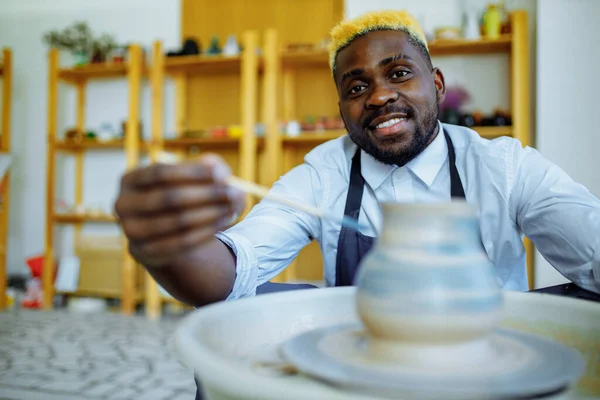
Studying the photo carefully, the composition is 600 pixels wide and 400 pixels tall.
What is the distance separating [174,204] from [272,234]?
2.22 feet

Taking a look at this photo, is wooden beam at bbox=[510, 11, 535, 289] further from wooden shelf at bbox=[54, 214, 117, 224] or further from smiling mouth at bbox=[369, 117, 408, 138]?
wooden shelf at bbox=[54, 214, 117, 224]

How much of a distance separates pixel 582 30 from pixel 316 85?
1.79 m

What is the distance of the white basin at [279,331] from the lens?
48cm

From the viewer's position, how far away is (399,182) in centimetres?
144

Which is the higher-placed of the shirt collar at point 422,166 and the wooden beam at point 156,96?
the wooden beam at point 156,96

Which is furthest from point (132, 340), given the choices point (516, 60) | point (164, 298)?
point (516, 60)

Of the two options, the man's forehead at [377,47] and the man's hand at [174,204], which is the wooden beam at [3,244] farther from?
the man's hand at [174,204]

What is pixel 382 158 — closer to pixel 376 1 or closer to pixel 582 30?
pixel 582 30

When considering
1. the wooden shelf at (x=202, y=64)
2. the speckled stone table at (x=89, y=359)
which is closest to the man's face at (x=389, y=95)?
the speckled stone table at (x=89, y=359)

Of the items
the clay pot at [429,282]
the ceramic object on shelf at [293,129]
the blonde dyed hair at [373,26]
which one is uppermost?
the blonde dyed hair at [373,26]

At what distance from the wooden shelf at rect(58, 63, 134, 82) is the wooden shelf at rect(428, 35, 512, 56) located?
2377 mm

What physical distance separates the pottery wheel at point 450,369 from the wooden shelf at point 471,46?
2894 millimetres

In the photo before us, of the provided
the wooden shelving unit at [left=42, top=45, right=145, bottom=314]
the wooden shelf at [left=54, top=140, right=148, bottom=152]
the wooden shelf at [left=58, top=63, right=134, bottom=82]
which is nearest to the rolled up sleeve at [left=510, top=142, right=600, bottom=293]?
the wooden shelving unit at [left=42, top=45, right=145, bottom=314]

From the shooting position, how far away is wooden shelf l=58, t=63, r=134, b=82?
3.99 m
